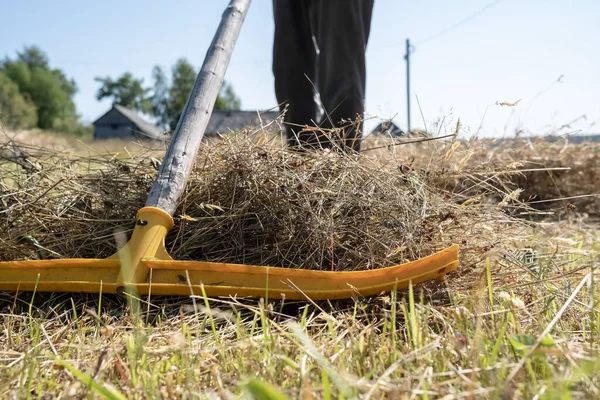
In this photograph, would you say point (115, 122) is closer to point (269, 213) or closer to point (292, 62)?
point (292, 62)

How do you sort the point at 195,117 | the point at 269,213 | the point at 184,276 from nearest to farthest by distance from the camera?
the point at 184,276 → the point at 269,213 → the point at 195,117

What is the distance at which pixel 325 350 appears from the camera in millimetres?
886

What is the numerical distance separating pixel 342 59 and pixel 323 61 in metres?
0.11

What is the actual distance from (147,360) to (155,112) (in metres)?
69.5

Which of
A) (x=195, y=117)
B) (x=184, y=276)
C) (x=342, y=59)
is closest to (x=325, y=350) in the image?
(x=184, y=276)

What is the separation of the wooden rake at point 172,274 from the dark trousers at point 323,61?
2.08ft

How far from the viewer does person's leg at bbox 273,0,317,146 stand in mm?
2438

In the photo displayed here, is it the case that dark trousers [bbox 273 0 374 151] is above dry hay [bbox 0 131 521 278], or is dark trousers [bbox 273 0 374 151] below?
above

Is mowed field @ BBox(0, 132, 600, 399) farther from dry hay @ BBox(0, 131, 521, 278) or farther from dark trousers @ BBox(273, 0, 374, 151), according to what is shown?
dark trousers @ BBox(273, 0, 374, 151)

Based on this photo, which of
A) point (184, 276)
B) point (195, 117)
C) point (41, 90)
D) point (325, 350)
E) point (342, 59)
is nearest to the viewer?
point (325, 350)

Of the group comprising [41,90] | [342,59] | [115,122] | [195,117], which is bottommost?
[195,117]

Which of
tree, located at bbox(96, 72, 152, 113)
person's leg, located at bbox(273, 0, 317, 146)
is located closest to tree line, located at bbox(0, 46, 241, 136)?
tree, located at bbox(96, 72, 152, 113)

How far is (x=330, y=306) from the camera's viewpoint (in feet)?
3.66

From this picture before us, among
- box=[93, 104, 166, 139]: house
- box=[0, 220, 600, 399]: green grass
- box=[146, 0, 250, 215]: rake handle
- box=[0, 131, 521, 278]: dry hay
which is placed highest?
box=[93, 104, 166, 139]: house
